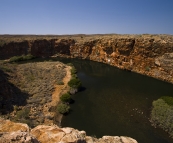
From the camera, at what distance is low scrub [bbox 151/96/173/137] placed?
17328 millimetres

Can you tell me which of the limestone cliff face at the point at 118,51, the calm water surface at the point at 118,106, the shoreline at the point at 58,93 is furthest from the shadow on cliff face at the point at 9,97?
the limestone cliff face at the point at 118,51

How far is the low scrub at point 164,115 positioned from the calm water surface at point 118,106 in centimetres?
68

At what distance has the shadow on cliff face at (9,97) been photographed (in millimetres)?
19562

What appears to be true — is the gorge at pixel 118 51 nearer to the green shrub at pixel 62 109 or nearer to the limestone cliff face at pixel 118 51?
the limestone cliff face at pixel 118 51

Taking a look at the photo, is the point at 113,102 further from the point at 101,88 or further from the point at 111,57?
the point at 111,57

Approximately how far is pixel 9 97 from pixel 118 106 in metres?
13.3

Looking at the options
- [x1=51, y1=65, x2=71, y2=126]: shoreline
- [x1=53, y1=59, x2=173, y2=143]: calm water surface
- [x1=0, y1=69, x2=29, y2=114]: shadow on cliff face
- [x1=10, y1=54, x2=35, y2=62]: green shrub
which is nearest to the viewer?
[x1=53, y1=59, x2=173, y2=143]: calm water surface

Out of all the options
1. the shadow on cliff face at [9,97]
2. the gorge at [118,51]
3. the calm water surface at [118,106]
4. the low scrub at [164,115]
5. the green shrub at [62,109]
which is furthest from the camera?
the gorge at [118,51]

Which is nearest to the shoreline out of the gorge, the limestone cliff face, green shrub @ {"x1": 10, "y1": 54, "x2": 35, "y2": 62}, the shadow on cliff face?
the shadow on cliff face

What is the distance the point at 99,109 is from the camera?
69.9 feet

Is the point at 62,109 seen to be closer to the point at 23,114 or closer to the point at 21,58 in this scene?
the point at 23,114

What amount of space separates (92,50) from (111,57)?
8.67 meters

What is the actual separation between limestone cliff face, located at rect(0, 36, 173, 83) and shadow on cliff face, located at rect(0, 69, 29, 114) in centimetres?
2587

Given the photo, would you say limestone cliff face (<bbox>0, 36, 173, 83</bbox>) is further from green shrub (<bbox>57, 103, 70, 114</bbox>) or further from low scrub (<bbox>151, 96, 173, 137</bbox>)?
green shrub (<bbox>57, 103, 70, 114</bbox>)
